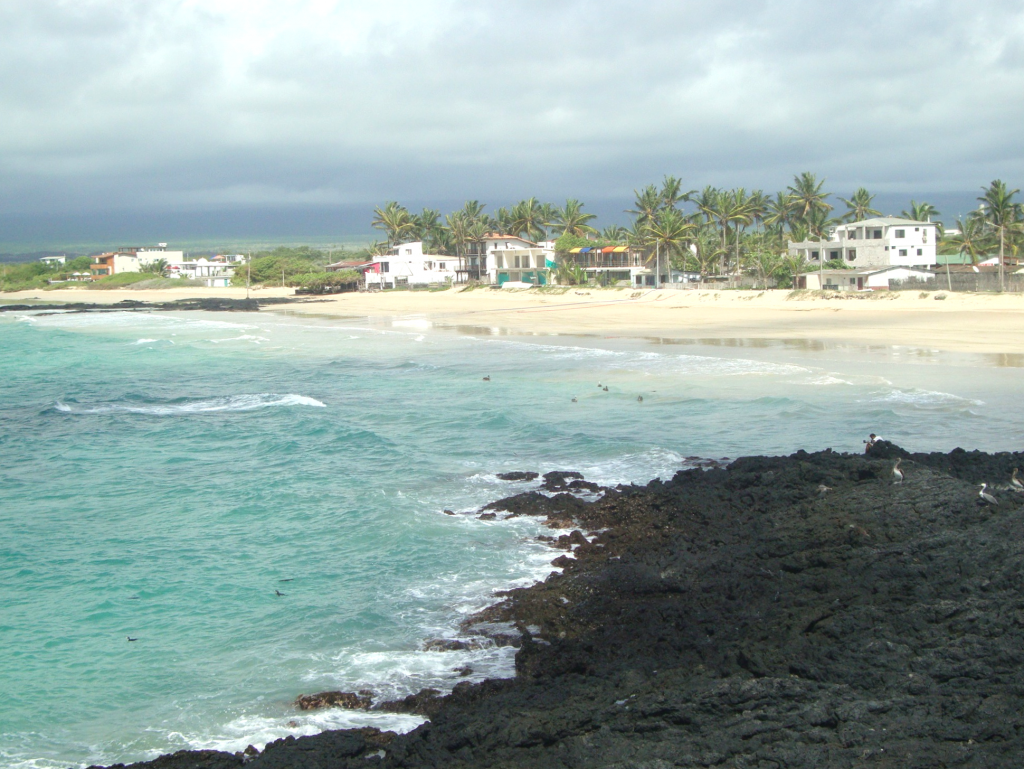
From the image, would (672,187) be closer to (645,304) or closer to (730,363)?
(645,304)

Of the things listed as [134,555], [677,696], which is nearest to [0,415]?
[134,555]

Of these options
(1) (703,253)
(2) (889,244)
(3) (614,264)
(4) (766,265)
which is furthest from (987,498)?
(3) (614,264)

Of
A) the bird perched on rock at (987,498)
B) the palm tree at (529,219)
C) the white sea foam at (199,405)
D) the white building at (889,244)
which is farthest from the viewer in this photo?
the palm tree at (529,219)

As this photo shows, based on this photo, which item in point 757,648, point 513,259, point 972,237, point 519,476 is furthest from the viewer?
point 513,259

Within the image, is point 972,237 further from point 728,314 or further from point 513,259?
point 513,259

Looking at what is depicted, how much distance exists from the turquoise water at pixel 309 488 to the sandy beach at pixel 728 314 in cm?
479

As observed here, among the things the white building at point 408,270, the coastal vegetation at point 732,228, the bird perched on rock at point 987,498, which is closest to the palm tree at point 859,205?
the coastal vegetation at point 732,228

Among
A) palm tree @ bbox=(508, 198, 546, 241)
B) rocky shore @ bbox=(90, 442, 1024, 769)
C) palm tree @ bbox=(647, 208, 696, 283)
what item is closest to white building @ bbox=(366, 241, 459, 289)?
palm tree @ bbox=(508, 198, 546, 241)

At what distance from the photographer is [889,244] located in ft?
225

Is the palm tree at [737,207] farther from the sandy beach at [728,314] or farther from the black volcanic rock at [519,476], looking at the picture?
the black volcanic rock at [519,476]

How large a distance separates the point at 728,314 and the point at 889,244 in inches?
944

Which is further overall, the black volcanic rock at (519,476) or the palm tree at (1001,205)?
the palm tree at (1001,205)

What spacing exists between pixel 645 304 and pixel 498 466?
46075 millimetres

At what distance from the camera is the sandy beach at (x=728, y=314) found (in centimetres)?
3791
